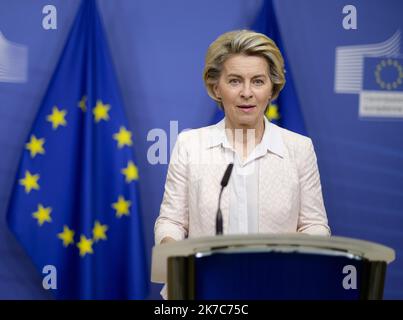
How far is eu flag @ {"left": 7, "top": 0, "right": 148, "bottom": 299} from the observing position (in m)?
3.38

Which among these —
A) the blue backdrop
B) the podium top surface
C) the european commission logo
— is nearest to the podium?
the podium top surface

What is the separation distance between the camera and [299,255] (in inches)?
56.3

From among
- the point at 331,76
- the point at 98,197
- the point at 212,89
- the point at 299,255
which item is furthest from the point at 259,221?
the point at 331,76

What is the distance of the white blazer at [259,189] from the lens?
239 centimetres

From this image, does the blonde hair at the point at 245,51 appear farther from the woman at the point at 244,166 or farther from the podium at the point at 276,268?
the podium at the point at 276,268

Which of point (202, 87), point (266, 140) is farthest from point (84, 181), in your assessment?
point (266, 140)

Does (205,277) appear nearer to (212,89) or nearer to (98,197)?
(212,89)

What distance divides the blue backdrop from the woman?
1062mm

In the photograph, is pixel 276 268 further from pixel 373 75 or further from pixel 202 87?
pixel 373 75

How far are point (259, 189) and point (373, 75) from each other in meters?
1.52

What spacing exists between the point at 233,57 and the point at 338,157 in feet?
4.51

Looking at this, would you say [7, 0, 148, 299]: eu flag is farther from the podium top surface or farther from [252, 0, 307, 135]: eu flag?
the podium top surface

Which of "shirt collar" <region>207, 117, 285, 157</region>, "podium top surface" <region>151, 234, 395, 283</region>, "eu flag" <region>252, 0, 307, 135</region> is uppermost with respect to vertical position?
"eu flag" <region>252, 0, 307, 135</region>
